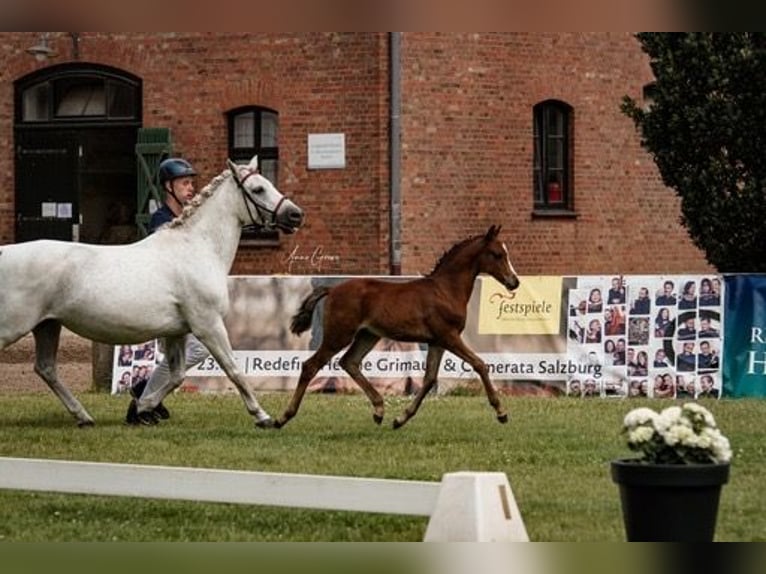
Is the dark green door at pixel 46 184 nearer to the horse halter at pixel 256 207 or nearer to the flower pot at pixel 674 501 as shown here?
the horse halter at pixel 256 207

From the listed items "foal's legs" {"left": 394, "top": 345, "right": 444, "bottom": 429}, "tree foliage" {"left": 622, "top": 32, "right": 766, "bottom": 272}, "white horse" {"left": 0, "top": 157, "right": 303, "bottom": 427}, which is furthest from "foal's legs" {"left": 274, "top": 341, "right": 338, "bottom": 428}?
"tree foliage" {"left": 622, "top": 32, "right": 766, "bottom": 272}

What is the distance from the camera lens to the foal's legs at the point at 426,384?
1559 centimetres

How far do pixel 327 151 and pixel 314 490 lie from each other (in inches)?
686

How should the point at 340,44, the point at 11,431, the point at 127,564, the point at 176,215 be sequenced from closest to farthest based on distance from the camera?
the point at 127,564, the point at 11,431, the point at 176,215, the point at 340,44

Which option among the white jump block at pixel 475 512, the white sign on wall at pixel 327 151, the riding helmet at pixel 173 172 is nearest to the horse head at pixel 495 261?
A: the riding helmet at pixel 173 172

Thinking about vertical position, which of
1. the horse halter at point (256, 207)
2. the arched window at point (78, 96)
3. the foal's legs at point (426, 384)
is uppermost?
the arched window at point (78, 96)

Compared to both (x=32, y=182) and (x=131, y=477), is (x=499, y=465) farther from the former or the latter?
(x=32, y=182)

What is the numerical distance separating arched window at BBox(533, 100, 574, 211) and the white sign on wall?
308 centimetres

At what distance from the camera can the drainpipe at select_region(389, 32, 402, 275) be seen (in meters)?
25.9

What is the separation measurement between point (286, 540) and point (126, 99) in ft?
60.1

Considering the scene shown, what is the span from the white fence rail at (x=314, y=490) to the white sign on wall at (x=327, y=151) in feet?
54.4

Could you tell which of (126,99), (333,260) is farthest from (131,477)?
(126,99)

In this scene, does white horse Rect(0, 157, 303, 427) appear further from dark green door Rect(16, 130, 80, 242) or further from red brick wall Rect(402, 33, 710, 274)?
dark green door Rect(16, 130, 80, 242)
